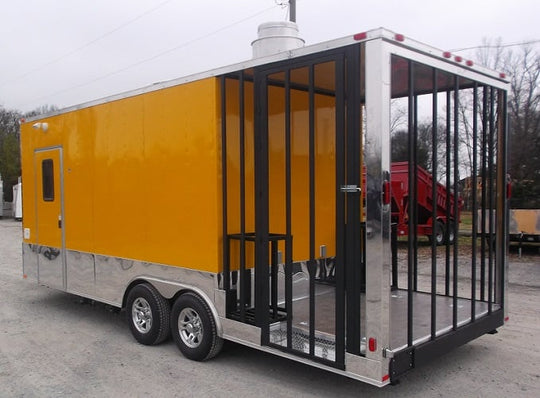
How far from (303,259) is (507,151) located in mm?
2383

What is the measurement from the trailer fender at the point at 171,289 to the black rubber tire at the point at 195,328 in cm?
5

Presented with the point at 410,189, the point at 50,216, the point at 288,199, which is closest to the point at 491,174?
the point at 410,189

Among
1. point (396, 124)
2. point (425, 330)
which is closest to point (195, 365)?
point (425, 330)

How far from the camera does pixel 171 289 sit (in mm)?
5156

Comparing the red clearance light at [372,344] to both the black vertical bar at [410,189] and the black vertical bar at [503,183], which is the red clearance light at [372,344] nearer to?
the black vertical bar at [410,189]

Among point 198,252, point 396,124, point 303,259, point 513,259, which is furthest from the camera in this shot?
point 513,259

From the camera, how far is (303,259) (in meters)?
5.76

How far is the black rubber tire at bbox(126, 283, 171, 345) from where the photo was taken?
5281 millimetres

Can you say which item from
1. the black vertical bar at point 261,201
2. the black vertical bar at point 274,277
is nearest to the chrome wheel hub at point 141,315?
the black vertical bar at point 274,277

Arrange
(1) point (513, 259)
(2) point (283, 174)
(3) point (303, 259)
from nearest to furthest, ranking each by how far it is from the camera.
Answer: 1. (2) point (283, 174)
2. (3) point (303, 259)
3. (1) point (513, 259)

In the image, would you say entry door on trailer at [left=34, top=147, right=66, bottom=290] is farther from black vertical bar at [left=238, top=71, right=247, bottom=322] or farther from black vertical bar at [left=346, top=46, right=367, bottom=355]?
black vertical bar at [left=346, top=46, right=367, bottom=355]

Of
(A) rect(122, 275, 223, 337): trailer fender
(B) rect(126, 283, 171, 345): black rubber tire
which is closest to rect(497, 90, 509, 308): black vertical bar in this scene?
(A) rect(122, 275, 223, 337): trailer fender

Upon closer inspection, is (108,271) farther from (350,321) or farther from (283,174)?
(350,321)

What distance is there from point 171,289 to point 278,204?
4.57 ft
